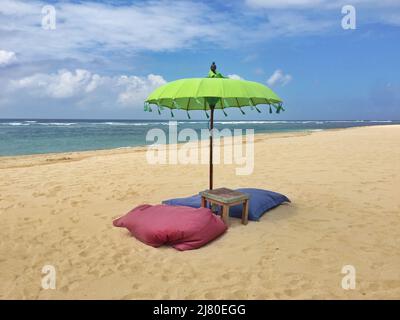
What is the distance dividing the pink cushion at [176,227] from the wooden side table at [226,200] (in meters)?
0.19

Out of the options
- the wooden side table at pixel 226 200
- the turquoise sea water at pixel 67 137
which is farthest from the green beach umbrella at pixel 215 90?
the turquoise sea water at pixel 67 137

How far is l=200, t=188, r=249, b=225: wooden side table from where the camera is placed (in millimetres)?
4914

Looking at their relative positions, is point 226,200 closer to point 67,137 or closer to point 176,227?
point 176,227

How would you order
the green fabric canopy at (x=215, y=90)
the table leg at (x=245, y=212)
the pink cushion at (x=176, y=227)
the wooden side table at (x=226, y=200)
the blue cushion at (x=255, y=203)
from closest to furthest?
1. the green fabric canopy at (x=215, y=90)
2. the pink cushion at (x=176, y=227)
3. the wooden side table at (x=226, y=200)
4. the table leg at (x=245, y=212)
5. the blue cushion at (x=255, y=203)

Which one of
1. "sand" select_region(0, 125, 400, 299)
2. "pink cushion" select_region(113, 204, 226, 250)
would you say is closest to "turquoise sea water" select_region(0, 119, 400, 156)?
"sand" select_region(0, 125, 400, 299)

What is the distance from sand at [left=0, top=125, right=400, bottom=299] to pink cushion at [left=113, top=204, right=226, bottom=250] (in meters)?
0.13

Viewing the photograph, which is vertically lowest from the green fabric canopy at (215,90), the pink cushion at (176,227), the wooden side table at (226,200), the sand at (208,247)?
the sand at (208,247)

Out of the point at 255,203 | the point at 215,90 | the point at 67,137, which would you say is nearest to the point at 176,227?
the point at 255,203

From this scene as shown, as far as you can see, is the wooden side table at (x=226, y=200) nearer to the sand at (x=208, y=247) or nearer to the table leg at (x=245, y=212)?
the table leg at (x=245, y=212)

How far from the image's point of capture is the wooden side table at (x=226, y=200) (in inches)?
193

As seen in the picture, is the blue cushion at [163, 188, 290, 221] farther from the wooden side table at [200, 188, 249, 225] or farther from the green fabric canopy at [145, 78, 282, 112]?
the green fabric canopy at [145, 78, 282, 112]
